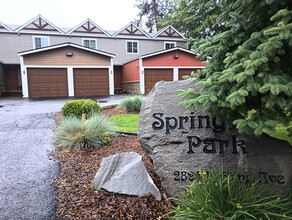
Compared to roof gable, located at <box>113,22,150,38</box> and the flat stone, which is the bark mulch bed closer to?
the flat stone

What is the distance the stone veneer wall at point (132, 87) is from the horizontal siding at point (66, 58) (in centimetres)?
326

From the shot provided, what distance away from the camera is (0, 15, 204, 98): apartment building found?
2014 centimetres

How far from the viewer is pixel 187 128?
3221mm

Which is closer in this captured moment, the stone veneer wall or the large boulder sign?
the large boulder sign

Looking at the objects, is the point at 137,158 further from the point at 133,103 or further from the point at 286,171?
the point at 133,103

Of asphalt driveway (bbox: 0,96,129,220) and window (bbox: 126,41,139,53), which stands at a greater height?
window (bbox: 126,41,139,53)

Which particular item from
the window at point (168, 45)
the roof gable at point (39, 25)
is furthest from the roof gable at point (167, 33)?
the roof gable at point (39, 25)

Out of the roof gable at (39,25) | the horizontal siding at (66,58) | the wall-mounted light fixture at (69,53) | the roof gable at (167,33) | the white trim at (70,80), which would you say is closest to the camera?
the horizontal siding at (66,58)

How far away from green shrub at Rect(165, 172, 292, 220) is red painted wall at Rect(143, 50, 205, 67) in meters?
19.8

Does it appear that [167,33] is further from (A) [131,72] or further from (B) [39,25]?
(B) [39,25]

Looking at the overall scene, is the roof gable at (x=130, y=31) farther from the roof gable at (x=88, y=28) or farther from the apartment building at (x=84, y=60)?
the roof gable at (x=88, y=28)

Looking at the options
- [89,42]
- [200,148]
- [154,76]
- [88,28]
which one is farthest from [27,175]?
[88,28]

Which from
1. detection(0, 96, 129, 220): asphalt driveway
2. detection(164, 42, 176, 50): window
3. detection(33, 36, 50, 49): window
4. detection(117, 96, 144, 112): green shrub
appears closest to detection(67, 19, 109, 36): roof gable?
detection(33, 36, 50, 49): window

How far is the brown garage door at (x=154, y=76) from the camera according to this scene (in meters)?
22.2
